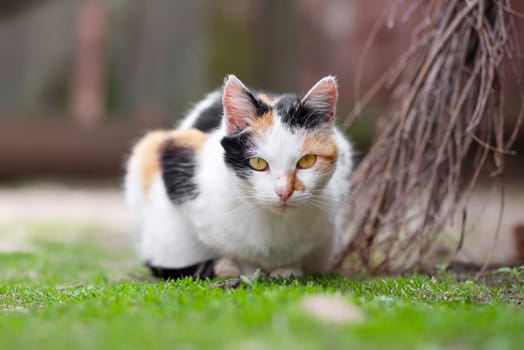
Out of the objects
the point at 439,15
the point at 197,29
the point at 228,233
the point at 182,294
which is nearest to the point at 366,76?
the point at 197,29

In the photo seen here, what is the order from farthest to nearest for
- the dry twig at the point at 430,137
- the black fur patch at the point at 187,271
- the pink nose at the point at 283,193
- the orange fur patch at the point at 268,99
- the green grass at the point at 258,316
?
the dry twig at the point at 430,137 < the black fur patch at the point at 187,271 < the orange fur patch at the point at 268,99 < the pink nose at the point at 283,193 < the green grass at the point at 258,316

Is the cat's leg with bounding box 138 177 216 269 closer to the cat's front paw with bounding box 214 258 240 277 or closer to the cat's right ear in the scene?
the cat's front paw with bounding box 214 258 240 277

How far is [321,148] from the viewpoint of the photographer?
9.86 feet

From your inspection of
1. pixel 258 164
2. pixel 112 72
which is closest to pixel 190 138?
pixel 258 164

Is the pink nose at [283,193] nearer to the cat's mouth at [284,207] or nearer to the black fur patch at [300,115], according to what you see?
the cat's mouth at [284,207]

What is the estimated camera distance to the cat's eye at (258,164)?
2.93 metres

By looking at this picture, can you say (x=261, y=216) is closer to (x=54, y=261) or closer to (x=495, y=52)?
(x=495, y=52)

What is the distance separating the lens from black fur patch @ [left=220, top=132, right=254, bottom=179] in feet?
9.72

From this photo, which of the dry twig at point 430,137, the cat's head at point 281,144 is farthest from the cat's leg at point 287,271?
the dry twig at point 430,137

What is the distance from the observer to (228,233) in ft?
10.7

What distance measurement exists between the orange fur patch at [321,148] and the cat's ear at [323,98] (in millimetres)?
86

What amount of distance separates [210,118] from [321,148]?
2.72 ft

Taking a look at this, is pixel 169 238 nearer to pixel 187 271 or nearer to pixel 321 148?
pixel 187 271

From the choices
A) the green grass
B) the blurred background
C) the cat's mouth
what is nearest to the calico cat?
the cat's mouth
